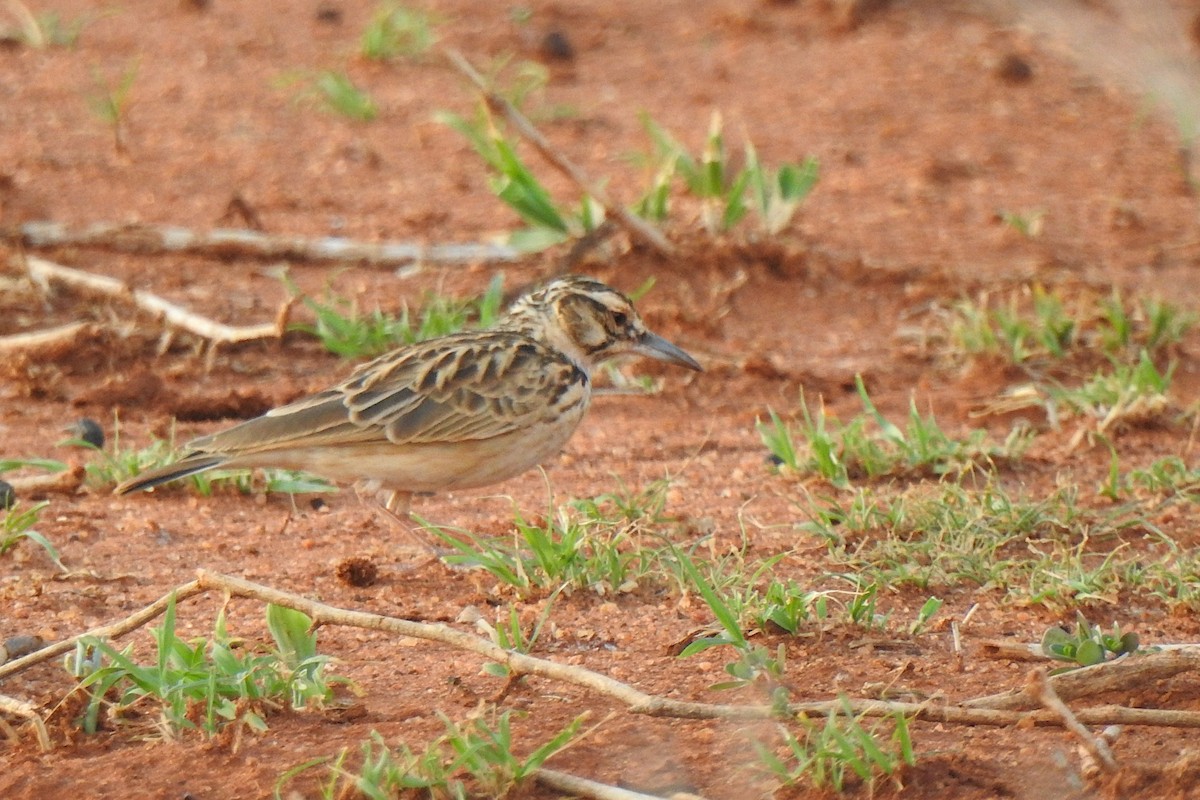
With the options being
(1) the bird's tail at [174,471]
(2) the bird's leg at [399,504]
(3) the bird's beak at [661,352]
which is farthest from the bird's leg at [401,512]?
(3) the bird's beak at [661,352]

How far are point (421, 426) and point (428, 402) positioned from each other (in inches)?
4.4

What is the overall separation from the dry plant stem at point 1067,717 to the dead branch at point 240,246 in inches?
199

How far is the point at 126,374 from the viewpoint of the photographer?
736 centimetres

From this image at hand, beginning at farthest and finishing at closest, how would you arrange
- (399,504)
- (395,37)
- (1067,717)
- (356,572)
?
(395,37) < (399,504) < (356,572) < (1067,717)

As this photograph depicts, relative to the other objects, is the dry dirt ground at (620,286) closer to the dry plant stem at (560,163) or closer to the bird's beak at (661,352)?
the dry plant stem at (560,163)

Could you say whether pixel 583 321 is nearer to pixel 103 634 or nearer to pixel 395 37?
pixel 103 634

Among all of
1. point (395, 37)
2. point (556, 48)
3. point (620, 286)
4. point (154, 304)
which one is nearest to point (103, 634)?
point (154, 304)

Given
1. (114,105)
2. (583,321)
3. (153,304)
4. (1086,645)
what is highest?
(114,105)

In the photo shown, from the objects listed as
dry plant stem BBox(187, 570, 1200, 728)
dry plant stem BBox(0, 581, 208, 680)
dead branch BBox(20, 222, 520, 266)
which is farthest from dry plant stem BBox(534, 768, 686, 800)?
dead branch BBox(20, 222, 520, 266)

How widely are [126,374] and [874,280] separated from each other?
369 cm

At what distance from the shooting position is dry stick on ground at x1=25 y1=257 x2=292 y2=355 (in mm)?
7391

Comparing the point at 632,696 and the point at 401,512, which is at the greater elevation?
the point at 632,696

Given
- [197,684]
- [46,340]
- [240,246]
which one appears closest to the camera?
[197,684]

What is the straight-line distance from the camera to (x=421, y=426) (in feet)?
18.7
